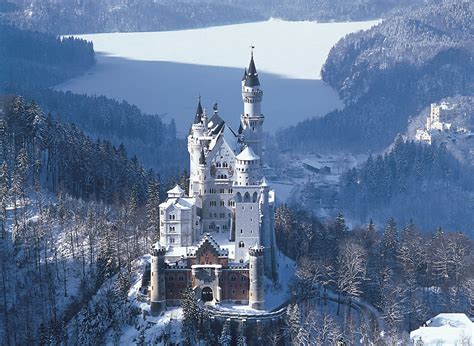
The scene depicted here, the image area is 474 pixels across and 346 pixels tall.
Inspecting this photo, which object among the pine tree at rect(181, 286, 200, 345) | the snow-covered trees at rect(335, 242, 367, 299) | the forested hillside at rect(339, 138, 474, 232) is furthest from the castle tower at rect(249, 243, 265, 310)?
the forested hillside at rect(339, 138, 474, 232)

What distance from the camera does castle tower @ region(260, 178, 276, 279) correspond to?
283 ft

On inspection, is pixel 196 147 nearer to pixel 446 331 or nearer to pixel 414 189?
pixel 446 331

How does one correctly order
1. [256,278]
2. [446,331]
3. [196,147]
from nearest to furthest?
[256,278] < [446,331] < [196,147]

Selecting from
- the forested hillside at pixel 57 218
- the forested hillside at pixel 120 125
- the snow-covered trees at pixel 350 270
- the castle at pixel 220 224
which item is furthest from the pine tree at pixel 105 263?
the forested hillside at pixel 120 125

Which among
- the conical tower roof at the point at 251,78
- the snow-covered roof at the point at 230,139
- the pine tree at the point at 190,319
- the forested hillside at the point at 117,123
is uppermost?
the forested hillside at the point at 117,123

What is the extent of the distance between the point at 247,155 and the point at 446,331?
72.5ft

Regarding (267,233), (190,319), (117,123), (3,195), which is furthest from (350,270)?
(117,123)

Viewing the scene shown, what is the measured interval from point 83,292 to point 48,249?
21.6 ft

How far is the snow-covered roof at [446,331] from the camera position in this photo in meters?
78.5

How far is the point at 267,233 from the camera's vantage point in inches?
3420

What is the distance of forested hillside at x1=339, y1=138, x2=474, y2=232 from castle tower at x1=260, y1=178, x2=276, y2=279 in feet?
162

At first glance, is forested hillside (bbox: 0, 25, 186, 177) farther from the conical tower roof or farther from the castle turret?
the castle turret

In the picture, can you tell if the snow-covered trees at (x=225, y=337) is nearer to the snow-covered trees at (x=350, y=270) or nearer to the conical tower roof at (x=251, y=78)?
the snow-covered trees at (x=350, y=270)

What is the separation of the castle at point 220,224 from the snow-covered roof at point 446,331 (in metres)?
13.5
